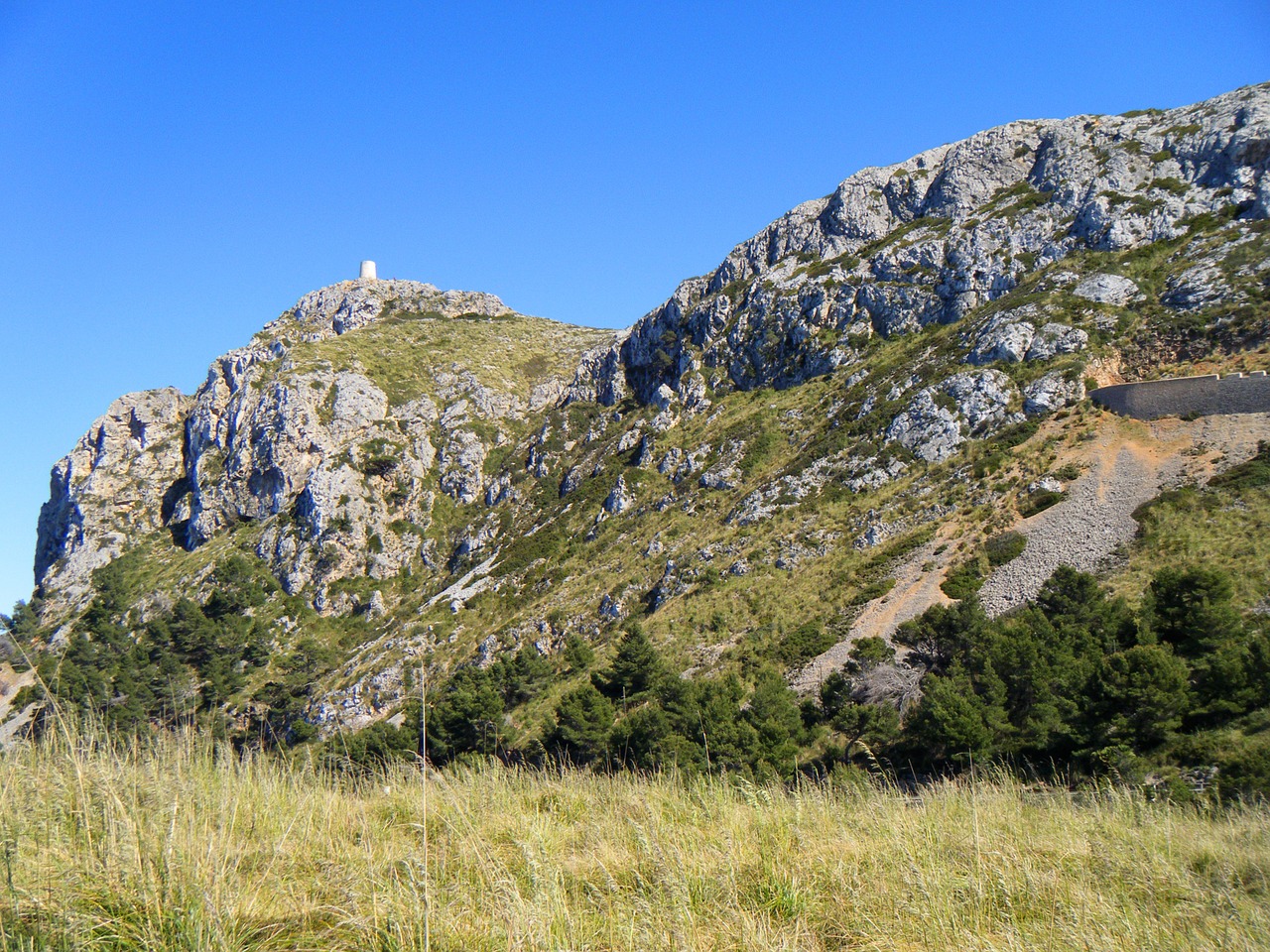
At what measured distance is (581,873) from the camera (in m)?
5.05

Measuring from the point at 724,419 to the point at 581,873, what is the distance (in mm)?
71714

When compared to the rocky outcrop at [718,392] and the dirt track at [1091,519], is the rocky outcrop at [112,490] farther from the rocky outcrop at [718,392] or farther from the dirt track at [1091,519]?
the dirt track at [1091,519]

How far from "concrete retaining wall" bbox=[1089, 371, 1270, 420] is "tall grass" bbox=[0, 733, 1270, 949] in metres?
48.6

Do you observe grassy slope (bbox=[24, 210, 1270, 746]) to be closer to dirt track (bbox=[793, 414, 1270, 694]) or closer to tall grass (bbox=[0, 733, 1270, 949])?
dirt track (bbox=[793, 414, 1270, 694])

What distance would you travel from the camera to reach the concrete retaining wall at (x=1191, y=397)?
142ft

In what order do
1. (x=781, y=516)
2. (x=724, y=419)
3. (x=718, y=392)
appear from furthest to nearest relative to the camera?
1. (x=718, y=392)
2. (x=724, y=419)
3. (x=781, y=516)

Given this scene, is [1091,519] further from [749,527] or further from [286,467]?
[286,467]

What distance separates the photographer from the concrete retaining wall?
4331 cm

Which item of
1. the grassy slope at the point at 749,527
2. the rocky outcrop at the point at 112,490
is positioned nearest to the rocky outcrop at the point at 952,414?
the grassy slope at the point at 749,527

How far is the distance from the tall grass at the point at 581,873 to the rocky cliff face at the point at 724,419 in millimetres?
38797

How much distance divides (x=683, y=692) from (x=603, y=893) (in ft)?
93.7

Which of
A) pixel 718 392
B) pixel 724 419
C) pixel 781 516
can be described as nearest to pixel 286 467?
pixel 718 392

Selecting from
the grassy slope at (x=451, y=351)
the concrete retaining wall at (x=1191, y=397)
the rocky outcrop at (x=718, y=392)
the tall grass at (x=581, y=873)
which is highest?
the grassy slope at (x=451, y=351)

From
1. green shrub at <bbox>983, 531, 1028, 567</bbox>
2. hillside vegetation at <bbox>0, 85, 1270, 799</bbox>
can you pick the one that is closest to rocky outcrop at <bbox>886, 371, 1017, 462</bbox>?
hillside vegetation at <bbox>0, 85, 1270, 799</bbox>
